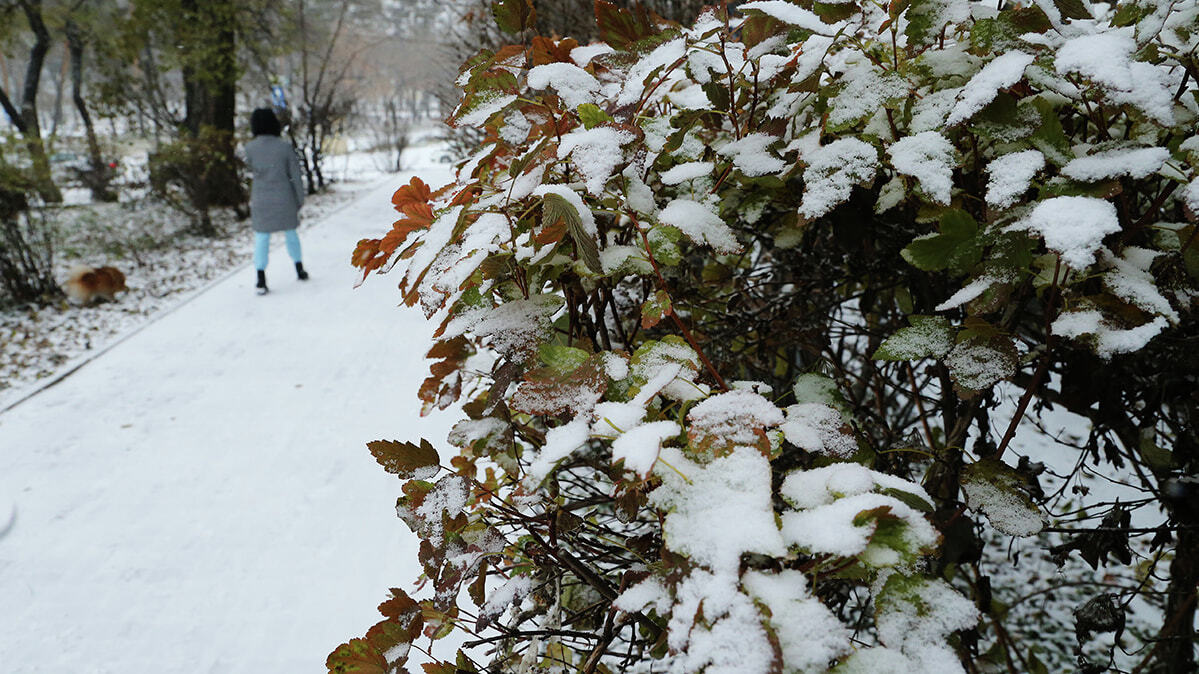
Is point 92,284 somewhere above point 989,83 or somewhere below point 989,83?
below

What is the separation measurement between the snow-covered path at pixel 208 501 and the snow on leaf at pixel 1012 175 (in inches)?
91.0

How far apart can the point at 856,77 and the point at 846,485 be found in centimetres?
60

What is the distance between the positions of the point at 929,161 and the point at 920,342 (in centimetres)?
25

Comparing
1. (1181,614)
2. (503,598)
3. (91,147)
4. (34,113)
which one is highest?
(34,113)

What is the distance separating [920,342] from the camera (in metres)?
0.93

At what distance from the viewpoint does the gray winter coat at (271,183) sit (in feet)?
20.0

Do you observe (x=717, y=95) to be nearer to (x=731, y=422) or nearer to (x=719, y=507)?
(x=731, y=422)

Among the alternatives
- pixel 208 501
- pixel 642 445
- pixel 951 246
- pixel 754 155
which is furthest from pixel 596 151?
pixel 208 501

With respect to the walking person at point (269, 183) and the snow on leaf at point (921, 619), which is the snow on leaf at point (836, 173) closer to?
the snow on leaf at point (921, 619)

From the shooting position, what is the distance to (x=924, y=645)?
62 cm

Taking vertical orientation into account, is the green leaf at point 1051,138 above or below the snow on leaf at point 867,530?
above

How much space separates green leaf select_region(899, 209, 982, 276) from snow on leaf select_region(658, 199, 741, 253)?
25cm

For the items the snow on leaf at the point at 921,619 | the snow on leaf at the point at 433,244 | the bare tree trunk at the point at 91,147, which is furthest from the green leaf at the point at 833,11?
the bare tree trunk at the point at 91,147

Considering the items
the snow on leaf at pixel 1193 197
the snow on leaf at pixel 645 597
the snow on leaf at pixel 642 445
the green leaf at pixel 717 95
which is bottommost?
the snow on leaf at pixel 645 597
